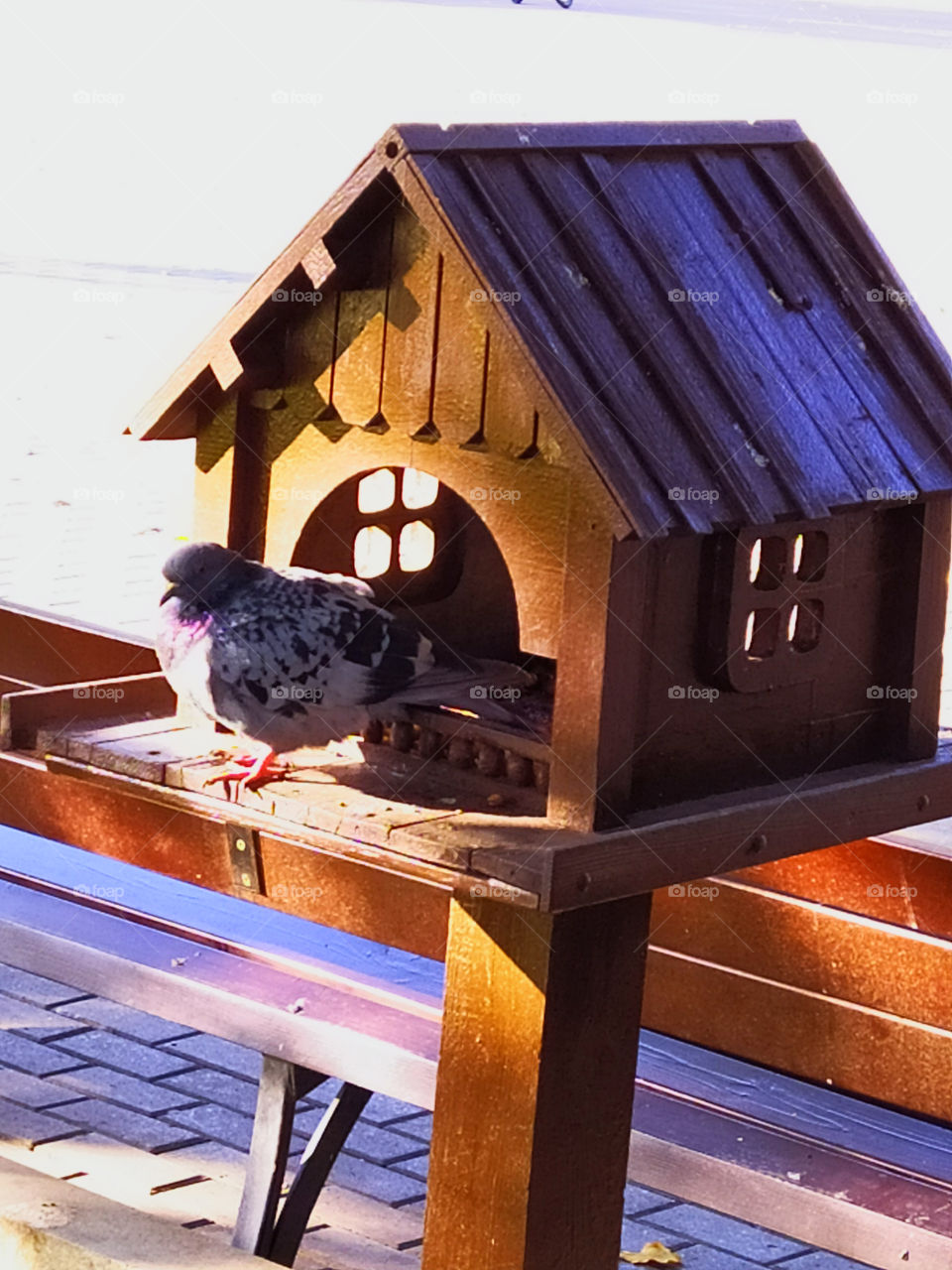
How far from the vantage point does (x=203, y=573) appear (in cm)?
237

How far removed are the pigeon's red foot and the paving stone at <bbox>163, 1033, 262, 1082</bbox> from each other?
2.11m

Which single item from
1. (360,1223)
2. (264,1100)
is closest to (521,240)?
(264,1100)

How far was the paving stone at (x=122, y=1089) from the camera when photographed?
163 inches

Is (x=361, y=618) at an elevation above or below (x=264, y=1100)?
above

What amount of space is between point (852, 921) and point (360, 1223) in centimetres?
121

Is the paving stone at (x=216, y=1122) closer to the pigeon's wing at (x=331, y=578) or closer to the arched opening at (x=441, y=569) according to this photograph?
the arched opening at (x=441, y=569)

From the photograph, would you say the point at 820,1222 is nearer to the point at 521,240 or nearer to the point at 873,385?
the point at 873,385

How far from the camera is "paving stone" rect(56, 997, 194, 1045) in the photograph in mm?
4516

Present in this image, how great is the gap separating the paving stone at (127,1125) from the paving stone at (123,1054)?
20 centimetres

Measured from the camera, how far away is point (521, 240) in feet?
7.19
